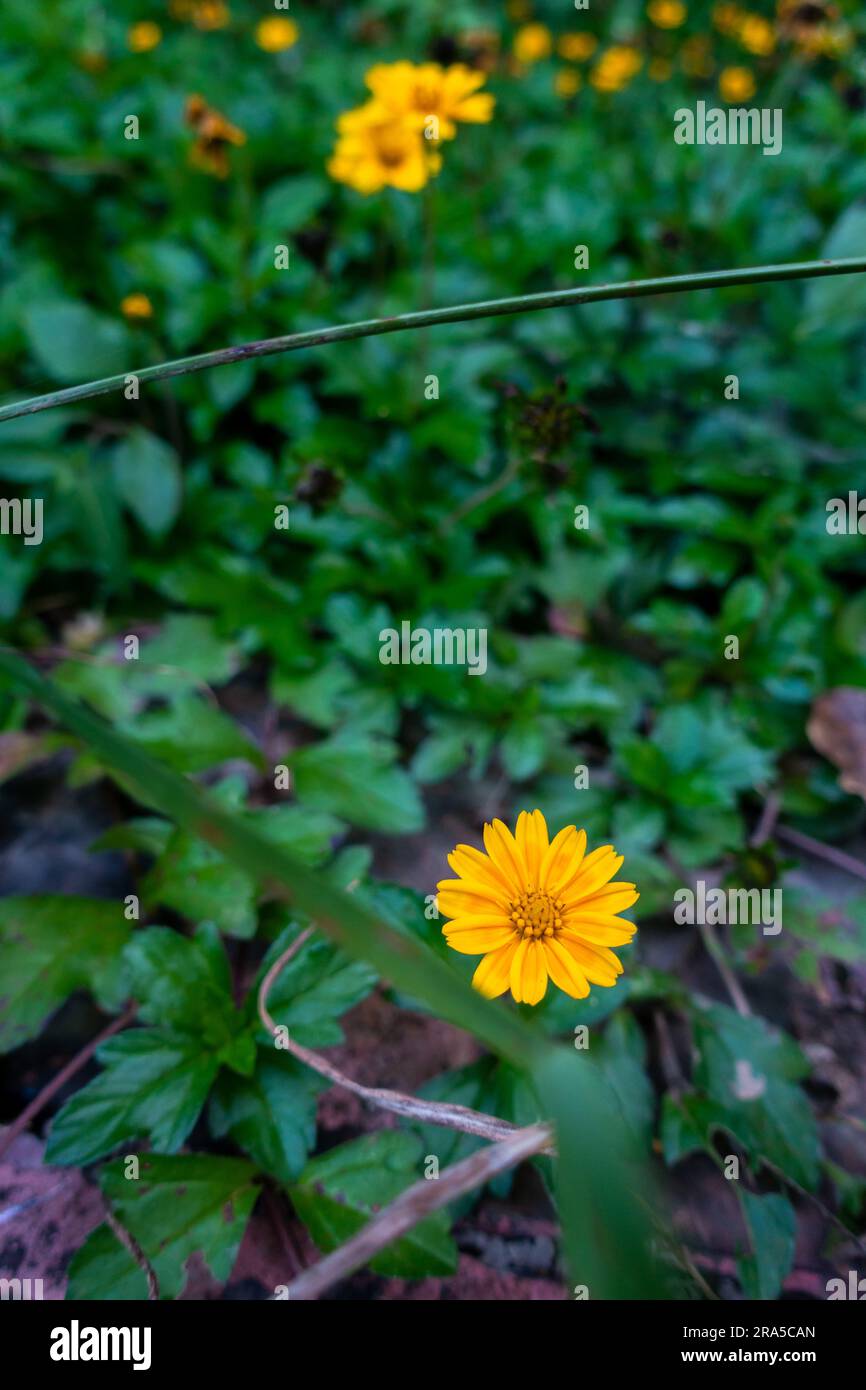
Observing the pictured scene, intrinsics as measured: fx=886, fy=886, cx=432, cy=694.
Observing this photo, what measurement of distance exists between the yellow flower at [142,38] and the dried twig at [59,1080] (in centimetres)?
327

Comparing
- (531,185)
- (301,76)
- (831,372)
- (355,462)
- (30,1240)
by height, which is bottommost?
(30,1240)

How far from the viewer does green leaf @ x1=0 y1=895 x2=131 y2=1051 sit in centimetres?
142

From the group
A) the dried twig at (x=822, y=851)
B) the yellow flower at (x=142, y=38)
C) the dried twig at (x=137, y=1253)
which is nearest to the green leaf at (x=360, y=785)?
the dried twig at (x=137, y=1253)

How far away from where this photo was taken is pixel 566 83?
3.56 meters

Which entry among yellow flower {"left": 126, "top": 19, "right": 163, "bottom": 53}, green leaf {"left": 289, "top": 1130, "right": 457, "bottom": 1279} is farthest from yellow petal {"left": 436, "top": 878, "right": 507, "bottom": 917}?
yellow flower {"left": 126, "top": 19, "right": 163, "bottom": 53}

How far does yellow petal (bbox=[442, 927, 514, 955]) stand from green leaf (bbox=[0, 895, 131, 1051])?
67 centimetres

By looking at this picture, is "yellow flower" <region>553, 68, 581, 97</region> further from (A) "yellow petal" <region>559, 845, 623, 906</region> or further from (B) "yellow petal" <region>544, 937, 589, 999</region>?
(B) "yellow petal" <region>544, 937, 589, 999</region>

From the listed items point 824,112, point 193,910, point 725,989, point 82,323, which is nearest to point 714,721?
point 725,989

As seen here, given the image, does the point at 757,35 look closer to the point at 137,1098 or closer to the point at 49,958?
the point at 49,958

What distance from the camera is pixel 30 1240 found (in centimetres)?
128

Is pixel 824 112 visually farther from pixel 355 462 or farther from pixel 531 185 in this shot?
pixel 355 462

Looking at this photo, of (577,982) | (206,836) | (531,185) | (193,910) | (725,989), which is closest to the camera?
(206,836)

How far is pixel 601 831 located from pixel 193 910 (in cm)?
83

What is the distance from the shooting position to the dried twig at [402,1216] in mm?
842
